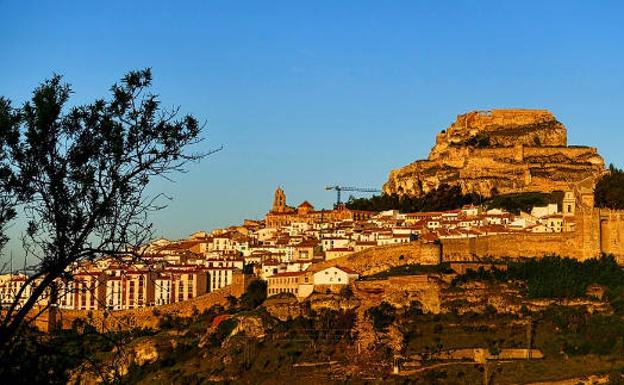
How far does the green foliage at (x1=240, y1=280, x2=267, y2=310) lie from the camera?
53.9 meters

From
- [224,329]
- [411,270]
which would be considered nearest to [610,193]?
[411,270]

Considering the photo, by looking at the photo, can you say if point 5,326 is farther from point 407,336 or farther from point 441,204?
point 441,204

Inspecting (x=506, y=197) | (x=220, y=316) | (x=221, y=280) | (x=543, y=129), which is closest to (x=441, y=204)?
(x=506, y=197)

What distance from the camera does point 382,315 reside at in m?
45.9

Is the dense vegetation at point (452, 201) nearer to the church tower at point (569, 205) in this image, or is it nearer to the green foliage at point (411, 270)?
the church tower at point (569, 205)

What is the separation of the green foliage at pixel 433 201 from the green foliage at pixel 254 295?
20.6 meters

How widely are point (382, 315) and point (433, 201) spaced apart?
29.3 meters

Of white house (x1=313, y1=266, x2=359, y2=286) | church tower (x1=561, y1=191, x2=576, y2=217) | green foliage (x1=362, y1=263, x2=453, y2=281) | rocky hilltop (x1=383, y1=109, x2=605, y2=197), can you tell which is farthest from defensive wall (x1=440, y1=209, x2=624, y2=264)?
rocky hilltop (x1=383, y1=109, x2=605, y2=197)

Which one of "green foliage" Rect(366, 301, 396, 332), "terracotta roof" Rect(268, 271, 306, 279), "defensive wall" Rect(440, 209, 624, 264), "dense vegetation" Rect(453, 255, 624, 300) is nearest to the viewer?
"green foliage" Rect(366, 301, 396, 332)

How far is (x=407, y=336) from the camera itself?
43500 mm

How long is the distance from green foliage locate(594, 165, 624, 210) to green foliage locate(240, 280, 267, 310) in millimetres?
17707

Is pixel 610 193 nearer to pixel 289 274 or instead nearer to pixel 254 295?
pixel 289 274

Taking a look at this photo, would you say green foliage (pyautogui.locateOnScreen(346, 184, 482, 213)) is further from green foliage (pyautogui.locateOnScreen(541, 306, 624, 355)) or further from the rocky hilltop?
green foliage (pyautogui.locateOnScreen(541, 306, 624, 355))

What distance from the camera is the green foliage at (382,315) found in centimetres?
4434
